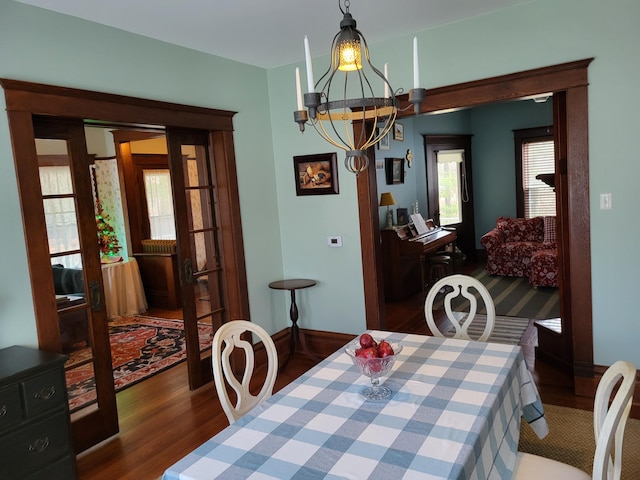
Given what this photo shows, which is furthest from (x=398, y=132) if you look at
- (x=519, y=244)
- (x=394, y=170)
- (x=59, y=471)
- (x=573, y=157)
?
(x=59, y=471)

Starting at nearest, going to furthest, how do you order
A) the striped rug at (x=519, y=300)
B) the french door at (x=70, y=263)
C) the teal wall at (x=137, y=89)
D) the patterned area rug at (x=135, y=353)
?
the teal wall at (x=137, y=89), the french door at (x=70, y=263), the patterned area rug at (x=135, y=353), the striped rug at (x=519, y=300)

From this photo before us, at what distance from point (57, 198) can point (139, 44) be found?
120 cm

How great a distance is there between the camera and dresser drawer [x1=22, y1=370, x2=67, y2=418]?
2.26 m

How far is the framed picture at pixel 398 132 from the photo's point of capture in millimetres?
6375

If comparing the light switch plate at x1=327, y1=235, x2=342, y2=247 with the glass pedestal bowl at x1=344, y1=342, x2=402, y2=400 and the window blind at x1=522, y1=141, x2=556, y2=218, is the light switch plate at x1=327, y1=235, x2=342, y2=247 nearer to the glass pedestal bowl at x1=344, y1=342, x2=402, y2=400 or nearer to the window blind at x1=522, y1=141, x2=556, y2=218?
the glass pedestal bowl at x1=344, y1=342, x2=402, y2=400

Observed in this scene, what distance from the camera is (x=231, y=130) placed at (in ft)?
12.8

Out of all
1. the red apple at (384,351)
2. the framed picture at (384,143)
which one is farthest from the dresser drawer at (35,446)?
the framed picture at (384,143)

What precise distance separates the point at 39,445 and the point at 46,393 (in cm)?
26

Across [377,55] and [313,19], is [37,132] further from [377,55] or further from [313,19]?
[377,55]

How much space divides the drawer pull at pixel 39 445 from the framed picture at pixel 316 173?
2.70 m

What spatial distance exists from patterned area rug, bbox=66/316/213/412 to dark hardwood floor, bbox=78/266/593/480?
24cm

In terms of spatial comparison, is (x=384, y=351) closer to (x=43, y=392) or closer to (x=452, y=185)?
(x=43, y=392)

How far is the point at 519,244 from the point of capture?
280 inches

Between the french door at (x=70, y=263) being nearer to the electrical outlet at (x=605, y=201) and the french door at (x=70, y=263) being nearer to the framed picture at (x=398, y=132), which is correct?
the electrical outlet at (x=605, y=201)
